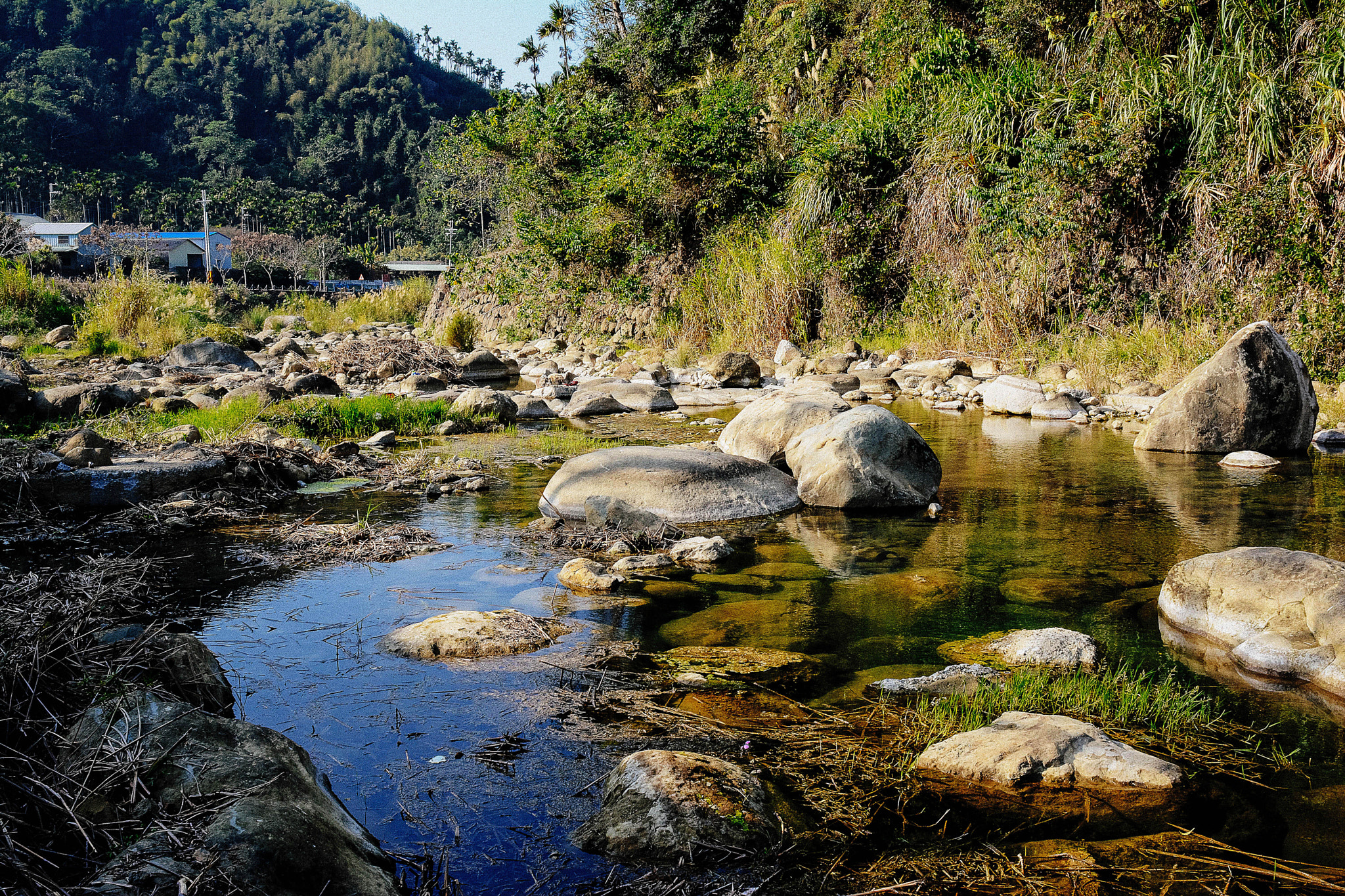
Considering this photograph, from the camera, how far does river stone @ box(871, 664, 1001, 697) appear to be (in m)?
3.61

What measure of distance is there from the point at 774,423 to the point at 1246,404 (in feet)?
15.9

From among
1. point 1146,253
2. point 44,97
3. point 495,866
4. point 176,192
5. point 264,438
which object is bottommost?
point 495,866

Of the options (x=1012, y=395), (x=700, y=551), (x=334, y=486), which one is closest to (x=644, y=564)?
(x=700, y=551)

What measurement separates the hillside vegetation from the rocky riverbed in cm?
356

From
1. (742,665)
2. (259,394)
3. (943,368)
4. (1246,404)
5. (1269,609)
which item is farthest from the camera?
(943,368)

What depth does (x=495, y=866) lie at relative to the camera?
2486 mm

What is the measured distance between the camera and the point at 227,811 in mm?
2064

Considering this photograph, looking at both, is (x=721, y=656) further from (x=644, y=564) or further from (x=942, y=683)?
(x=644, y=564)

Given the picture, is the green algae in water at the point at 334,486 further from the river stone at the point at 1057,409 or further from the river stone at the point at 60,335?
the river stone at the point at 60,335

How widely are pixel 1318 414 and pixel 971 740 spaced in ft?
31.2

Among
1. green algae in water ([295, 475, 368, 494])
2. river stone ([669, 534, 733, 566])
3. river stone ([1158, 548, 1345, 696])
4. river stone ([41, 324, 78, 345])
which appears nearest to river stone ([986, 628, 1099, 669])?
river stone ([1158, 548, 1345, 696])

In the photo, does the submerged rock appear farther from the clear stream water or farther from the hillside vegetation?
the hillside vegetation

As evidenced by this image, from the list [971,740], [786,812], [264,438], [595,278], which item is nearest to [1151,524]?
[971,740]

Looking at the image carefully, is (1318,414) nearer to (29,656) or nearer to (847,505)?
(847,505)
